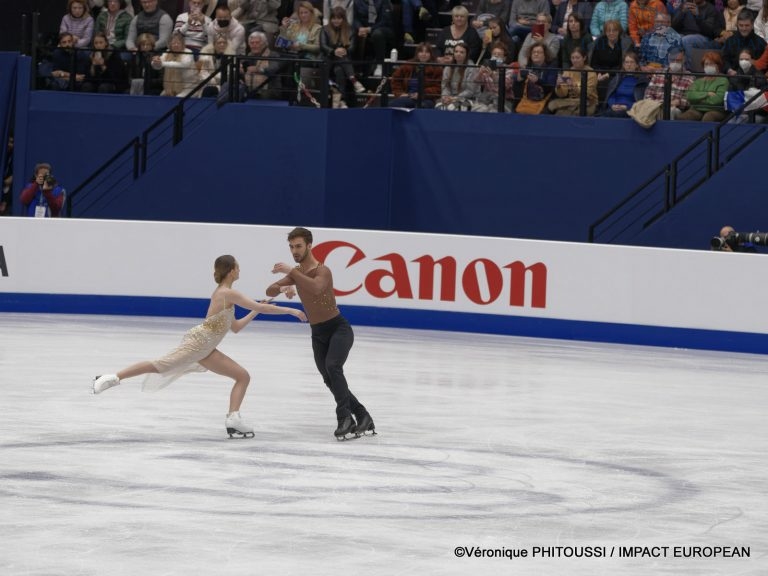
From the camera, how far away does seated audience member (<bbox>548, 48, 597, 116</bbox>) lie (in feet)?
68.6

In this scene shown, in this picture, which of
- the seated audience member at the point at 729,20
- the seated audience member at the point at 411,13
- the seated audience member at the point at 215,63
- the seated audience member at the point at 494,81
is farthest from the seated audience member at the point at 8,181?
the seated audience member at the point at 729,20

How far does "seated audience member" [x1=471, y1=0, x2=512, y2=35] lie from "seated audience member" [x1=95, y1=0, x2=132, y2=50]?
5.15 meters

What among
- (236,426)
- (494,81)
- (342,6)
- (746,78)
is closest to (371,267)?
(494,81)

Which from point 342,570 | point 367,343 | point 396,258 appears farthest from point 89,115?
point 342,570

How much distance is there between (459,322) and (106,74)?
23.7 feet

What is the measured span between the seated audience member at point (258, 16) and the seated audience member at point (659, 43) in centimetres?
541

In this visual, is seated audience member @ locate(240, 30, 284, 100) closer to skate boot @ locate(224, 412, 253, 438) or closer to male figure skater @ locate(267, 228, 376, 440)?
male figure skater @ locate(267, 228, 376, 440)

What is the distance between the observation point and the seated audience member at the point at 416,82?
71.7 feet

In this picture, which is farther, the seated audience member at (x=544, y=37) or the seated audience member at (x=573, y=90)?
the seated audience member at (x=544, y=37)

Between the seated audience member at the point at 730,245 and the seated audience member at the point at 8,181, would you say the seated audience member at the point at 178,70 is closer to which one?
the seated audience member at the point at 8,181

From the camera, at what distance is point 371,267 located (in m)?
19.8

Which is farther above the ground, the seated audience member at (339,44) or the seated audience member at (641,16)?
the seated audience member at (641,16)

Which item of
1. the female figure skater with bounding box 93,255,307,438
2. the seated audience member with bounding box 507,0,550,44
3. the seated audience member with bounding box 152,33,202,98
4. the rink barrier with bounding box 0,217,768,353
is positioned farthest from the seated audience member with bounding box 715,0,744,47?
the female figure skater with bounding box 93,255,307,438

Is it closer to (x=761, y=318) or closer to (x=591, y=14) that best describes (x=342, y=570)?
(x=761, y=318)
